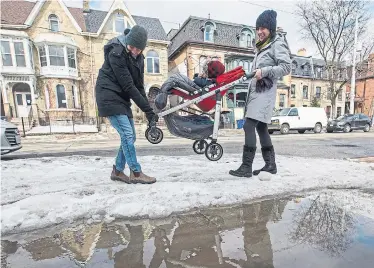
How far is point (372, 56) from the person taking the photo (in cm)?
2772

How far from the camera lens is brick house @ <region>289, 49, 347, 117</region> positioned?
109ft

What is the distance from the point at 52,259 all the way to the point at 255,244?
1430mm

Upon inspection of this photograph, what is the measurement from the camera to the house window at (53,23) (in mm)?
21172

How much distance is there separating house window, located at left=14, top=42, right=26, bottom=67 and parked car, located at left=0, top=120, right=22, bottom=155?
1831cm

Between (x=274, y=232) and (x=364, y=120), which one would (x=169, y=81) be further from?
(x=364, y=120)

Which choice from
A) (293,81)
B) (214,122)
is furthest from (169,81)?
(293,81)

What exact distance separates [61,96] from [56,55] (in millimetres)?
3679

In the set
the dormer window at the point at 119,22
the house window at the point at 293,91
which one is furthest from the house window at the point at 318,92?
the dormer window at the point at 119,22

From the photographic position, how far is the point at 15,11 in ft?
69.2

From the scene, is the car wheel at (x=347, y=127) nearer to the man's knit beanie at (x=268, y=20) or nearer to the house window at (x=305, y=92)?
the house window at (x=305, y=92)

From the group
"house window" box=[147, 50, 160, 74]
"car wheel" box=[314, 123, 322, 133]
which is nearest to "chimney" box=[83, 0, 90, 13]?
"house window" box=[147, 50, 160, 74]

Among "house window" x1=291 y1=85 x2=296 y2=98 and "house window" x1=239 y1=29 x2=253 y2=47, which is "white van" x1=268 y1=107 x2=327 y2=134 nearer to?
"house window" x1=239 y1=29 x2=253 y2=47

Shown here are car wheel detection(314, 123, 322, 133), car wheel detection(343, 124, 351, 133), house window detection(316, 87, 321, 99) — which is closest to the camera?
car wheel detection(314, 123, 322, 133)

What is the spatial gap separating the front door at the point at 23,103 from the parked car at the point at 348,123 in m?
26.5
